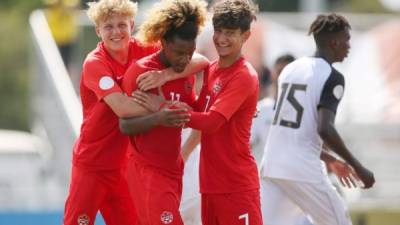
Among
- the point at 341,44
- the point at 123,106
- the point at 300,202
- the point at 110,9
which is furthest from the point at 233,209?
A: the point at 341,44

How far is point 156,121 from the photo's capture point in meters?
10.5

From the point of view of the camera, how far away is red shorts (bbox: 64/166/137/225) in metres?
11.2

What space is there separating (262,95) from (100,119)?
792 cm

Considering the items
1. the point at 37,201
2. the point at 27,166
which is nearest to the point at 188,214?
the point at 37,201

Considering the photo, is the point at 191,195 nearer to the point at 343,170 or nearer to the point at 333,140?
the point at 343,170

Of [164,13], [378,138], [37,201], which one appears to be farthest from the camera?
[378,138]

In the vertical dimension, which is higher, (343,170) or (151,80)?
(151,80)

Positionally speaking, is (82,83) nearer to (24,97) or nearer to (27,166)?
(27,166)

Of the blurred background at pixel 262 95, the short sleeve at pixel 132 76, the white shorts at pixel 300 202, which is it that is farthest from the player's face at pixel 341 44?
the blurred background at pixel 262 95

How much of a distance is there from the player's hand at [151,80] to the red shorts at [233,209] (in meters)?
0.92

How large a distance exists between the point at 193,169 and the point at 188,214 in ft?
1.20

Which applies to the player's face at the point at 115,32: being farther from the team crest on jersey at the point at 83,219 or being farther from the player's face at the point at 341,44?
the player's face at the point at 341,44

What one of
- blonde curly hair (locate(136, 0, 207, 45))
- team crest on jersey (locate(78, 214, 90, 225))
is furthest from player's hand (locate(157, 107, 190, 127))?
team crest on jersey (locate(78, 214, 90, 225))

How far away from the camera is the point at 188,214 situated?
40.4 ft
